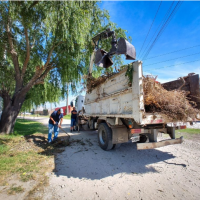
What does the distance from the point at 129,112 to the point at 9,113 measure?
601 cm

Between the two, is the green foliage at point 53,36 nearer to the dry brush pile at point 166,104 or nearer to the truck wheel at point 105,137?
the truck wheel at point 105,137

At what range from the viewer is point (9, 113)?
20.6 feet

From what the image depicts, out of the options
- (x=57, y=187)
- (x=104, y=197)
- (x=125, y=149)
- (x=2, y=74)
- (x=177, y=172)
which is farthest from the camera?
(x=2, y=74)

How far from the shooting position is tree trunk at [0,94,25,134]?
6.20 metres

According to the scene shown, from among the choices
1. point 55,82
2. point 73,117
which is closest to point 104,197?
point 73,117

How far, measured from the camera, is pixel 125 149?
179 inches

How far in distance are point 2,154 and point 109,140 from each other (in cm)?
341

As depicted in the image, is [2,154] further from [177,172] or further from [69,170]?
[177,172]

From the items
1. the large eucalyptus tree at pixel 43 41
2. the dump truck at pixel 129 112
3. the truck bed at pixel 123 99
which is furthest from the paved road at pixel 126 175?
the large eucalyptus tree at pixel 43 41

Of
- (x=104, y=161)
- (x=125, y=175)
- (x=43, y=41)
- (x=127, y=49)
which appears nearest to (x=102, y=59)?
(x=127, y=49)

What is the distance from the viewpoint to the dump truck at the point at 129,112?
9.96 ft

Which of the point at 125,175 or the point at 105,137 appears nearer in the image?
the point at 125,175

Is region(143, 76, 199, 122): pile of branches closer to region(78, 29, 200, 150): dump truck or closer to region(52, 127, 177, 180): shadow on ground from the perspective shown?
region(78, 29, 200, 150): dump truck

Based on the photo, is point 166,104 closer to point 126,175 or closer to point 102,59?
point 126,175
